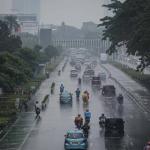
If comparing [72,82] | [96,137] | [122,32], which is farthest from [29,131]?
[72,82]

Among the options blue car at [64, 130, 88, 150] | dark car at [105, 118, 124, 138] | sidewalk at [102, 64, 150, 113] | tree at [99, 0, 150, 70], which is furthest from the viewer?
tree at [99, 0, 150, 70]

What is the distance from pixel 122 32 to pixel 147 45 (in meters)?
15.1

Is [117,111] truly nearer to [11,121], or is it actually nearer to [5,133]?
[11,121]

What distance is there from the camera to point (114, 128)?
38562 mm

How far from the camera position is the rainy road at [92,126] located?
118ft

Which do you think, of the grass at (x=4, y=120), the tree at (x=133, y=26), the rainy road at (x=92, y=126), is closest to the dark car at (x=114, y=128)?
the rainy road at (x=92, y=126)

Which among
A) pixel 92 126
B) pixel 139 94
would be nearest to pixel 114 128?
pixel 92 126

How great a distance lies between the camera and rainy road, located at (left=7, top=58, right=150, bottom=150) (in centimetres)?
3591

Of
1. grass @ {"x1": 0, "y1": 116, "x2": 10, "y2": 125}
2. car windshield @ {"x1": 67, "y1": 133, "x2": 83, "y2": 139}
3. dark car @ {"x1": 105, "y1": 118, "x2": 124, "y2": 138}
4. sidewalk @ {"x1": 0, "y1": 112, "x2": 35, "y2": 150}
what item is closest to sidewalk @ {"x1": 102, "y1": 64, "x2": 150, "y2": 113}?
sidewalk @ {"x1": 0, "y1": 112, "x2": 35, "y2": 150}

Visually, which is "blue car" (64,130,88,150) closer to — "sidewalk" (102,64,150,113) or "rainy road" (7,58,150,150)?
"rainy road" (7,58,150,150)

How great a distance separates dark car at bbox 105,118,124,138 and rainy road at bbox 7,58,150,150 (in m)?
0.43

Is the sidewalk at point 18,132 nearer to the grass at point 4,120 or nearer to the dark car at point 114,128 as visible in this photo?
the grass at point 4,120

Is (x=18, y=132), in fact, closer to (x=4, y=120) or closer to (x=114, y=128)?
(x=4, y=120)

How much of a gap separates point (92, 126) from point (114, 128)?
182 inches
